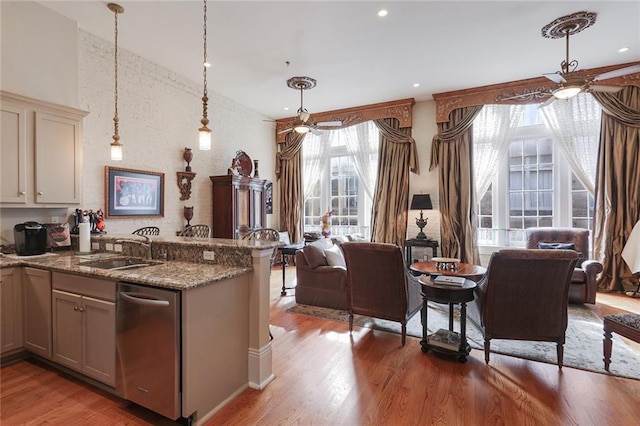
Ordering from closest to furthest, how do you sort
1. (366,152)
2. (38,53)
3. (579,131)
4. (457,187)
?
1. (38,53)
2. (579,131)
3. (457,187)
4. (366,152)

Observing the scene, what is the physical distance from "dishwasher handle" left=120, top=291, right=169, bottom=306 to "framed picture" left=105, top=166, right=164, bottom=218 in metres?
2.59

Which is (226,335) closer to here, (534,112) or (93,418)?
(93,418)

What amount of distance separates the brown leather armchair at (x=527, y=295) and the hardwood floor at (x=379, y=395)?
1.02ft

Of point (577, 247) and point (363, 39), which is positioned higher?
point (363, 39)

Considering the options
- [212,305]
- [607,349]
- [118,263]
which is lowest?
[607,349]

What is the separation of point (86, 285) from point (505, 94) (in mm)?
6410

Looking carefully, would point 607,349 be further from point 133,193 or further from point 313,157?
point 313,157

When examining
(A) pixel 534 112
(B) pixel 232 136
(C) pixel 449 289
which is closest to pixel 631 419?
(C) pixel 449 289

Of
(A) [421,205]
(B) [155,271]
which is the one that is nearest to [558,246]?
(A) [421,205]

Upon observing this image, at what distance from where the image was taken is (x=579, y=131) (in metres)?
5.09

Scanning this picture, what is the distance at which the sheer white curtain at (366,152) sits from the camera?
663 centimetres

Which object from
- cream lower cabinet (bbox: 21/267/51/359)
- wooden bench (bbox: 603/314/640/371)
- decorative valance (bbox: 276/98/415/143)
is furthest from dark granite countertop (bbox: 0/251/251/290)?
decorative valance (bbox: 276/98/415/143)

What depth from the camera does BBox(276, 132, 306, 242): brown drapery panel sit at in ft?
24.0

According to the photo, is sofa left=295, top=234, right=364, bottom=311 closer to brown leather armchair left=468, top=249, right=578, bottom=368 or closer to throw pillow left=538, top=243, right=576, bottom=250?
brown leather armchair left=468, top=249, right=578, bottom=368
